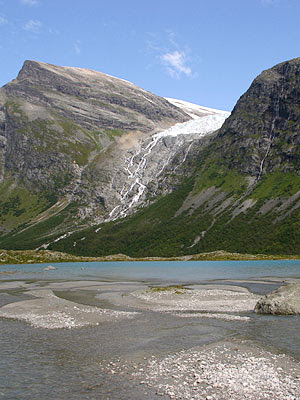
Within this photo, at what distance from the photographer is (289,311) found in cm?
3369

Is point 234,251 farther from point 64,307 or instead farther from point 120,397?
point 120,397

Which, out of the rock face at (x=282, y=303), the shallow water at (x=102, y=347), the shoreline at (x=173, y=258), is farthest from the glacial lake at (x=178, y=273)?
the shallow water at (x=102, y=347)

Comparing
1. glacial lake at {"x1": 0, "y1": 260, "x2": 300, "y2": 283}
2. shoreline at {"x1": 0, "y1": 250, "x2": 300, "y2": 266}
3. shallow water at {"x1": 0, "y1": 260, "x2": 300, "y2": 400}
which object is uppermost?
shallow water at {"x1": 0, "y1": 260, "x2": 300, "y2": 400}

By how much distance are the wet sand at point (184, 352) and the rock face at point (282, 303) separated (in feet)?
4.68

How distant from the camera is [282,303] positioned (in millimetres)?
34188

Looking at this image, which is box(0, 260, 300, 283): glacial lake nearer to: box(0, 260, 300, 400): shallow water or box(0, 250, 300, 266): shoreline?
box(0, 250, 300, 266): shoreline

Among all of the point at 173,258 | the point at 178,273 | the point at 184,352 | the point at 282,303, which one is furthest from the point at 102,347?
the point at 173,258

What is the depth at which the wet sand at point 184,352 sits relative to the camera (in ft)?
55.7

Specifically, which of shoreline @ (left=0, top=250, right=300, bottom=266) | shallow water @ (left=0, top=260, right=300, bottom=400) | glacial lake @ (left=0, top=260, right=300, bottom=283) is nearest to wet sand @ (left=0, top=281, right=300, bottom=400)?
shallow water @ (left=0, top=260, right=300, bottom=400)

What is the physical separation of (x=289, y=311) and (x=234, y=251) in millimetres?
150776

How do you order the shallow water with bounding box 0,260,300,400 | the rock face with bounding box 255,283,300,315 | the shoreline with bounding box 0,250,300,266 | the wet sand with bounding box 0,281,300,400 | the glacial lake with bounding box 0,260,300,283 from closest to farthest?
the wet sand with bounding box 0,281,300,400, the shallow water with bounding box 0,260,300,400, the rock face with bounding box 255,283,300,315, the glacial lake with bounding box 0,260,300,283, the shoreline with bounding box 0,250,300,266

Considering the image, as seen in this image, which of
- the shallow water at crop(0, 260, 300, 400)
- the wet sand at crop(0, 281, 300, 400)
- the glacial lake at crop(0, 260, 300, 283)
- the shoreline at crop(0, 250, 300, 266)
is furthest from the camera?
the shoreline at crop(0, 250, 300, 266)

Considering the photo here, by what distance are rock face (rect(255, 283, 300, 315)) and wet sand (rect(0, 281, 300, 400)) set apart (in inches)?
56.1

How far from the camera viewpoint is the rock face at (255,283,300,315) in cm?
3377
